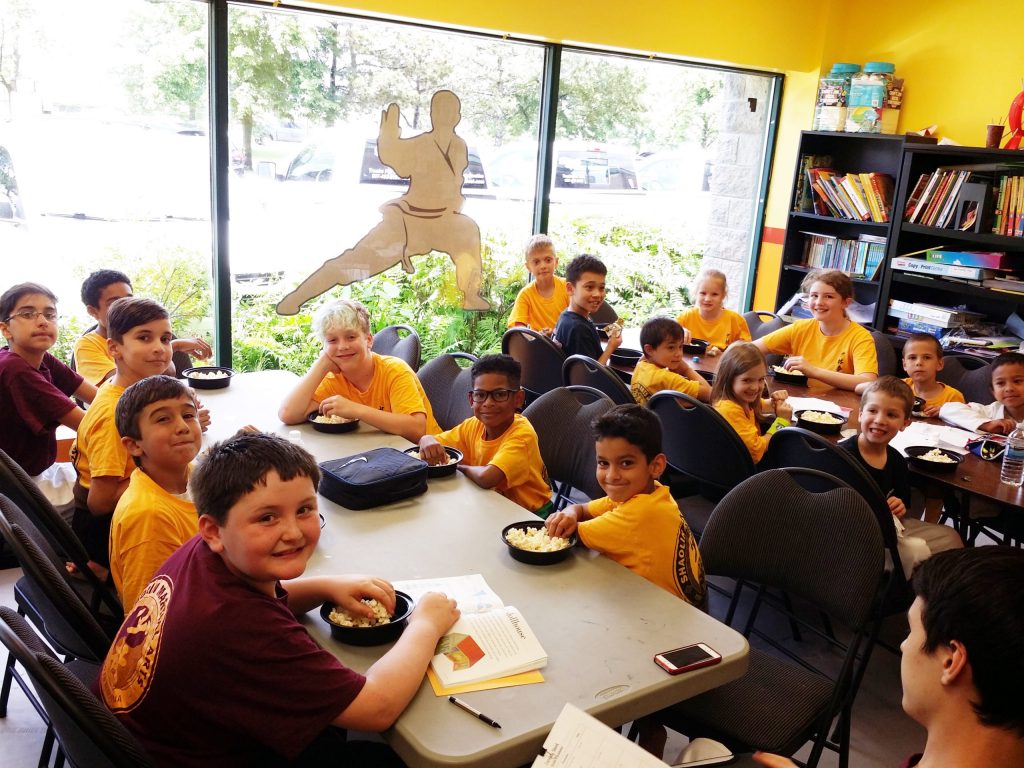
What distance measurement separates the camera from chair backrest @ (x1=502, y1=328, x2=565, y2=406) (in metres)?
3.83

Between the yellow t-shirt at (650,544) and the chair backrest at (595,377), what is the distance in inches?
47.8

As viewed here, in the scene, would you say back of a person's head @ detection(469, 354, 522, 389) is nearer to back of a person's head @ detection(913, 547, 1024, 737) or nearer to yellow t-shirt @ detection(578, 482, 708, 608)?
yellow t-shirt @ detection(578, 482, 708, 608)

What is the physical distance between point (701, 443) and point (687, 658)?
1.45 metres

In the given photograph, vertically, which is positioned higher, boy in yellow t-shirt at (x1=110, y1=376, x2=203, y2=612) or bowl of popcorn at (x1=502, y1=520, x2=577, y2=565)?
boy in yellow t-shirt at (x1=110, y1=376, x2=203, y2=612)

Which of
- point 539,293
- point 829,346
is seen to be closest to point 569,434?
point 829,346

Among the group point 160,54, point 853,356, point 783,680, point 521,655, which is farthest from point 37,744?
point 853,356

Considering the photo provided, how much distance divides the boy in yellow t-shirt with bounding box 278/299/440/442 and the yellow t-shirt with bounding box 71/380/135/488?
2.03 feet

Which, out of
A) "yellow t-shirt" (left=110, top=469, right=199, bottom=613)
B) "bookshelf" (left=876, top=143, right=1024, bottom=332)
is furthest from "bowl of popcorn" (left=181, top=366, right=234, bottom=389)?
"bookshelf" (left=876, top=143, right=1024, bottom=332)

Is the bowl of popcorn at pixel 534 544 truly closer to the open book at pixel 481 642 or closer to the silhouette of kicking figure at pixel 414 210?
the open book at pixel 481 642

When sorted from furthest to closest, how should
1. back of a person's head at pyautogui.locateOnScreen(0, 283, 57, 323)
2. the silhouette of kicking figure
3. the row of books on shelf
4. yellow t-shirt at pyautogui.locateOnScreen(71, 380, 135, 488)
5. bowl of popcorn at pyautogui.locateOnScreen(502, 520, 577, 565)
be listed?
the row of books on shelf → the silhouette of kicking figure → back of a person's head at pyautogui.locateOnScreen(0, 283, 57, 323) → yellow t-shirt at pyautogui.locateOnScreen(71, 380, 135, 488) → bowl of popcorn at pyautogui.locateOnScreen(502, 520, 577, 565)

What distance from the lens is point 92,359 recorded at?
10.9ft

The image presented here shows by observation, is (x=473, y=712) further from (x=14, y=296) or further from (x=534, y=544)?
(x=14, y=296)

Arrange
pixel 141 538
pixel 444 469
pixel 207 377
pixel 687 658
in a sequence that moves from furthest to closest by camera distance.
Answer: pixel 207 377
pixel 444 469
pixel 141 538
pixel 687 658

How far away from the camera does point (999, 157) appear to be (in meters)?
4.73
